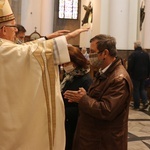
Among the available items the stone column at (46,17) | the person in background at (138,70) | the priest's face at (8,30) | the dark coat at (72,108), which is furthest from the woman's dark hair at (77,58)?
the stone column at (46,17)

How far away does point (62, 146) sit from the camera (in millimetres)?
2430

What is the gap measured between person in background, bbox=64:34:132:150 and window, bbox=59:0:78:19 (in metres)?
16.6

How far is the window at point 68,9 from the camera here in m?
19.1

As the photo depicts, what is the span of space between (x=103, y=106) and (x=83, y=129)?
32 cm

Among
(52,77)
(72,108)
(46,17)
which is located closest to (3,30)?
(52,77)

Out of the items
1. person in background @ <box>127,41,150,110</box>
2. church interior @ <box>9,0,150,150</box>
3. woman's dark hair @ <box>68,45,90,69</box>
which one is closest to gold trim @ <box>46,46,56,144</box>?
woman's dark hair @ <box>68,45,90,69</box>

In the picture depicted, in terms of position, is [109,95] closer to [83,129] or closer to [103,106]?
[103,106]

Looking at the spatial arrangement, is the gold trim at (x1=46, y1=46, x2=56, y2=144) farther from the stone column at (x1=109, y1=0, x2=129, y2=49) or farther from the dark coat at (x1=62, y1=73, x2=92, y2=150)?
the stone column at (x1=109, y1=0, x2=129, y2=49)

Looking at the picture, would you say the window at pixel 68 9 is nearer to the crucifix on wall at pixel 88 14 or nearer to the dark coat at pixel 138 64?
the crucifix on wall at pixel 88 14

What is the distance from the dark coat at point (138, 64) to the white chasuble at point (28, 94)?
708 centimetres

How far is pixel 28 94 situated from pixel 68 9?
57.2 ft

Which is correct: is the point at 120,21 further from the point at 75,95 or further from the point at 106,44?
the point at 75,95

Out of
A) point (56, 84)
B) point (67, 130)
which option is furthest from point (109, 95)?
point (67, 130)

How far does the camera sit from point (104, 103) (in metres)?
2.64
